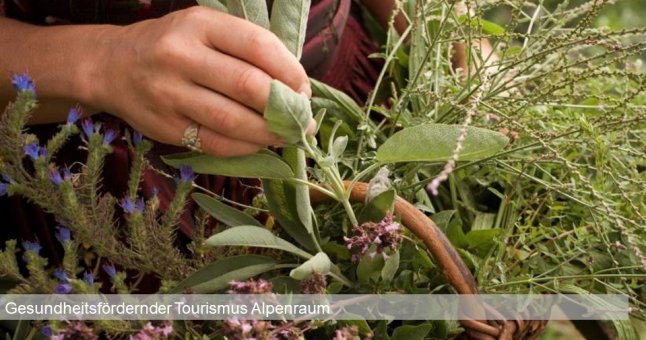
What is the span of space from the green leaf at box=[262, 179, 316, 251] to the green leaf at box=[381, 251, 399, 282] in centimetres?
7

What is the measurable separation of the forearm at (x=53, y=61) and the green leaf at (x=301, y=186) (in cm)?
19

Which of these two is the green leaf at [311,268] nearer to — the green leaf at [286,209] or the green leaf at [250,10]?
the green leaf at [286,209]

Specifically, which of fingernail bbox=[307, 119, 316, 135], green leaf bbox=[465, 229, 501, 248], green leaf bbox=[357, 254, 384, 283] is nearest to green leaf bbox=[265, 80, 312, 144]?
fingernail bbox=[307, 119, 316, 135]

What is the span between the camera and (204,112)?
0.57 m

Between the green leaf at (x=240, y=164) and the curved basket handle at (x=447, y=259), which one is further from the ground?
the green leaf at (x=240, y=164)

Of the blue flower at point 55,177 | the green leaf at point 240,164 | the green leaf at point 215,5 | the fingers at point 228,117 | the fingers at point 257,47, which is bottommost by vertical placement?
the blue flower at point 55,177

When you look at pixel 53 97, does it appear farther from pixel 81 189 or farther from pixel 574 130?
pixel 574 130

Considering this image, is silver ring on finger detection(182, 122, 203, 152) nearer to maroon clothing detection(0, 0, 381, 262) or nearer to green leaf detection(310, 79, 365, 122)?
maroon clothing detection(0, 0, 381, 262)

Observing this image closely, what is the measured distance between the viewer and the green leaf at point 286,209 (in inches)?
25.1

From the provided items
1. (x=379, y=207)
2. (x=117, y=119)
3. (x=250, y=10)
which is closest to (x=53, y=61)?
(x=117, y=119)

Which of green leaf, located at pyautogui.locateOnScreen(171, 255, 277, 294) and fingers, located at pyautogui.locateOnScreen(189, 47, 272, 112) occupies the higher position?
fingers, located at pyautogui.locateOnScreen(189, 47, 272, 112)

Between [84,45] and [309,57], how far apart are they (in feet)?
1.11

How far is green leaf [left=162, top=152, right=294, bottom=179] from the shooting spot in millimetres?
580

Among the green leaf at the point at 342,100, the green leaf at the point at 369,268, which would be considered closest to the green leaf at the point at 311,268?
the green leaf at the point at 369,268
